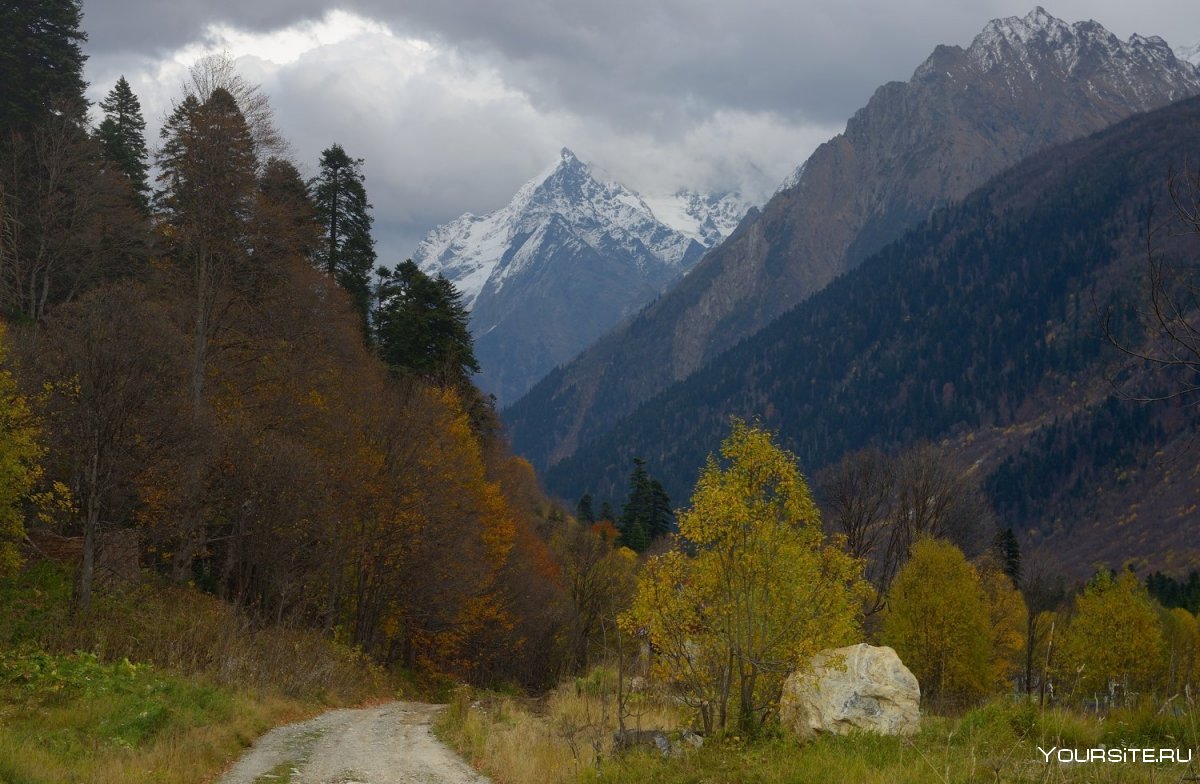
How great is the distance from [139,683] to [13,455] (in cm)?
554

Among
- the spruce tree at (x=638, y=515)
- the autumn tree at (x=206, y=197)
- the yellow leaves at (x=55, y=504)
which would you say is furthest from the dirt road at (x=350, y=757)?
the spruce tree at (x=638, y=515)

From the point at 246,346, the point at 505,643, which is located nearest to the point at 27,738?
the point at 246,346

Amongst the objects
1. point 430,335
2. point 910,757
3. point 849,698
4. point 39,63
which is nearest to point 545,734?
point 849,698

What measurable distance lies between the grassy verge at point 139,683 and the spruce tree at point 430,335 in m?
23.3

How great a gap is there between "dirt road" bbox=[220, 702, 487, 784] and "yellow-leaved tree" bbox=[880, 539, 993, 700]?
28191 millimetres

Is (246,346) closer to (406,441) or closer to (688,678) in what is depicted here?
(406,441)

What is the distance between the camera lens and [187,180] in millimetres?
27266

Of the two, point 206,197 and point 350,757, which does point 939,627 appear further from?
point 206,197

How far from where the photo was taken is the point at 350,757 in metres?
16.2

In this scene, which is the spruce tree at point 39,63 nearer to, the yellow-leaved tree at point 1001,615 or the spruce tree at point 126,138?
the spruce tree at point 126,138

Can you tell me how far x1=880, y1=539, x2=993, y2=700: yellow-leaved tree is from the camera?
41.0 meters

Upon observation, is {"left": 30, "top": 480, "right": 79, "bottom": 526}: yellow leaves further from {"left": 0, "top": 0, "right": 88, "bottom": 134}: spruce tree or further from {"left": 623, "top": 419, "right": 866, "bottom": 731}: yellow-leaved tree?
{"left": 0, "top": 0, "right": 88, "bottom": 134}: spruce tree

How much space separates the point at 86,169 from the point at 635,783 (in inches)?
1464

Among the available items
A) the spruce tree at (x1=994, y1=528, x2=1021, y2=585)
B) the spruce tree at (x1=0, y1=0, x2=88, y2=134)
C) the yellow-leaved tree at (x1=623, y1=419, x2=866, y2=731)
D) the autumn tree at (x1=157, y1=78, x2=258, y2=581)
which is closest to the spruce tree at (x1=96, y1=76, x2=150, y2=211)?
the spruce tree at (x1=0, y1=0, x2=88, y2=134)
